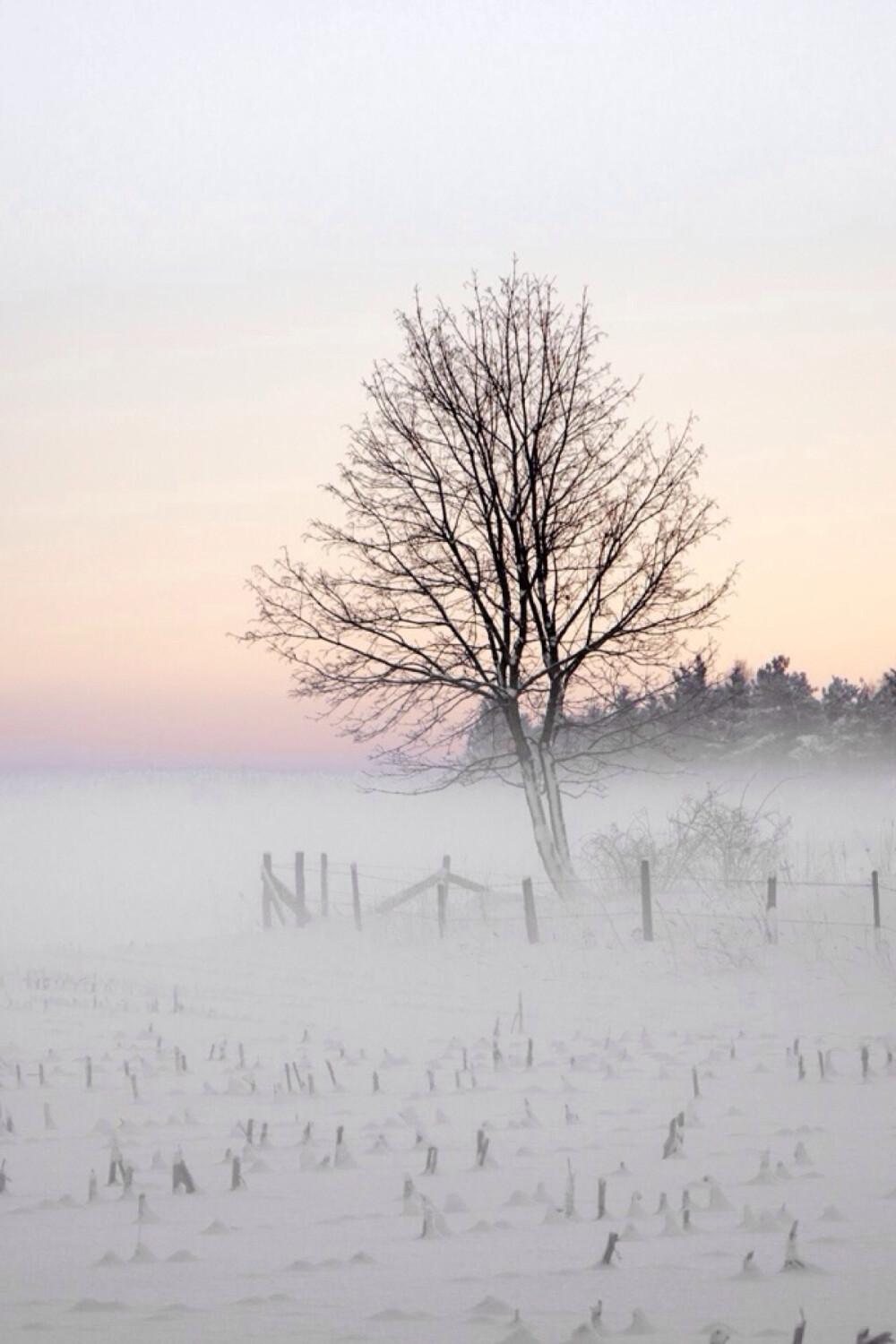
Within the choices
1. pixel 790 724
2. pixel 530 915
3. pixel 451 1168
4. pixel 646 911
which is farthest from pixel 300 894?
pixel 790 724

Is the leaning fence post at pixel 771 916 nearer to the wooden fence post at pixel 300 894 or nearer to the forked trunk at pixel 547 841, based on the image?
the forked trunk at pixel 547 841

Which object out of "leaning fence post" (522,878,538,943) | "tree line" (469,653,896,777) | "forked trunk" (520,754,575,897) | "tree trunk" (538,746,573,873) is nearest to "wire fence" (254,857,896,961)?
"leaning fence post" (522,878,538,943)

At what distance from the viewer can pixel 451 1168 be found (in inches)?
289

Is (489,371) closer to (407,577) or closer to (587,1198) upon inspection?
(407,577)

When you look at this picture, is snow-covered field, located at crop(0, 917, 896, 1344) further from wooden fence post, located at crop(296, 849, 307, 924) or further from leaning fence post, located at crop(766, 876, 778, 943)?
wooden fence post, located at crop(296, 849, 307, 924)

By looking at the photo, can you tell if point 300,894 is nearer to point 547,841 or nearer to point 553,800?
point 547,841

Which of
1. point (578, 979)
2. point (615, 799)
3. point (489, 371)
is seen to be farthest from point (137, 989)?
Answer: point (615, 799)

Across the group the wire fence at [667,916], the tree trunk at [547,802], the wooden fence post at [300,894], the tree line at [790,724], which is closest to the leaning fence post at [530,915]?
the wire fence at [667,916]

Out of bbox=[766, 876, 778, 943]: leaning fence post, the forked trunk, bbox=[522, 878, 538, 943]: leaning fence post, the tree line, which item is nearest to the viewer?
bbox=[766, 876, 778, 943]: leaning fence post

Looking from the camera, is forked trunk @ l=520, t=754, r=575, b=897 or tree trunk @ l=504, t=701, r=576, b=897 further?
forked trunk @ l=520, t=754, r=575, b=897

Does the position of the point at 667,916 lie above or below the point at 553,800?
below

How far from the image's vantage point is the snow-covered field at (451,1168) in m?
4.88

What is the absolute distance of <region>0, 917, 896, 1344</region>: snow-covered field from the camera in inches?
192

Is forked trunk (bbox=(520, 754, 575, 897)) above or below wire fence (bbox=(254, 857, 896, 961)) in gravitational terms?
above
